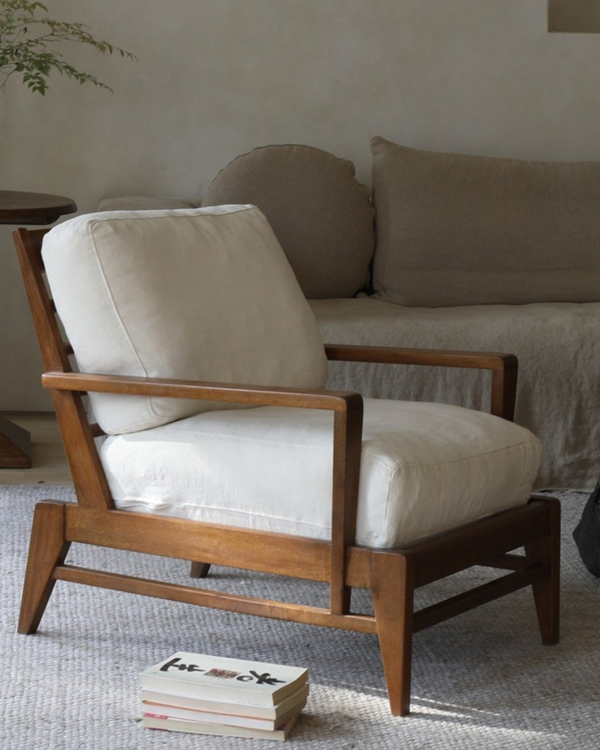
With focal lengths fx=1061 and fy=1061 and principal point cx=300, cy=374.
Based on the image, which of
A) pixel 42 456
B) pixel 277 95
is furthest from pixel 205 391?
pixel 277 95

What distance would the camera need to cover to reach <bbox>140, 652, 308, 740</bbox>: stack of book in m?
1.60

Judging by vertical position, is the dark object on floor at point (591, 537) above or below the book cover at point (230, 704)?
below

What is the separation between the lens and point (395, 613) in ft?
5.43

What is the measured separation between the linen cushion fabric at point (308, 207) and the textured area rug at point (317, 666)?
1340 millimetres

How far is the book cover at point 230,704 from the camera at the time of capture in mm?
1595

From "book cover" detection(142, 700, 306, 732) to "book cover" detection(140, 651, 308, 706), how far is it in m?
0.03

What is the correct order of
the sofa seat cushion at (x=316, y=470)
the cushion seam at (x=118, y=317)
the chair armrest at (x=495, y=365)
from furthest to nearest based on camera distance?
the chair armrest at (x=495, y=365) → the cushion seam at (x=118, y=317) → the sofa seat cushion at (x=316, y=470)

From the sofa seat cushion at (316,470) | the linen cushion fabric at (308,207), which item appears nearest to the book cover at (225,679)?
the sofa seat cushion at (316,470)

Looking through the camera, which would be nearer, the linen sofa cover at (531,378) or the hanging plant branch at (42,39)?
the linen sofa cover at (531,378)

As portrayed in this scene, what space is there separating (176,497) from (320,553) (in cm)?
30

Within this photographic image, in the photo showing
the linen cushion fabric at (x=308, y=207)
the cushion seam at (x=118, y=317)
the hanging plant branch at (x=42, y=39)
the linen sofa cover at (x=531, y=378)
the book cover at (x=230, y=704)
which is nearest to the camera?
the book cover at (x=230, y=704)

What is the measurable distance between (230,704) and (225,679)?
0.13ft

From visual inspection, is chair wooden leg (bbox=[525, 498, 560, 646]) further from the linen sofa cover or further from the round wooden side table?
the round wooden side table

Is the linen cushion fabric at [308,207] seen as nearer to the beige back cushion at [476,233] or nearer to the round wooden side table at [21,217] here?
the beige back cushion at [476,233]
